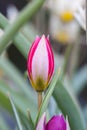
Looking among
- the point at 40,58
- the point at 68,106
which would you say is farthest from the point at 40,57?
the point at 68,106

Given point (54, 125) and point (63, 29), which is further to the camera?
point (63, 29)

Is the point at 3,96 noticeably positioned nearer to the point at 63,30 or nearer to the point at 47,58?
the point at 47,58

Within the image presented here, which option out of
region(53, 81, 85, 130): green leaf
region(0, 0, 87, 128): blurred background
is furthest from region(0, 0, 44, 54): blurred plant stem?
region(0, 0, 87, 128): blurred background

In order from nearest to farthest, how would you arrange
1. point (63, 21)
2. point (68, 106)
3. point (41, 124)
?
point (41, 124) → point (68, 106) → point (63, 21)

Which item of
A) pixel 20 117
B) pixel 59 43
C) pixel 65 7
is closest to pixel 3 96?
pixel 20 117

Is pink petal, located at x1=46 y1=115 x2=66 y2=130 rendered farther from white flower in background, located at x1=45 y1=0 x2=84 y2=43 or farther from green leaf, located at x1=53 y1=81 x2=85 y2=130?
white flower in background, located at x1=45 y1=0 x2=84 y2=43

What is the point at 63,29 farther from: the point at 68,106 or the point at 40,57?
the point at 40,57
